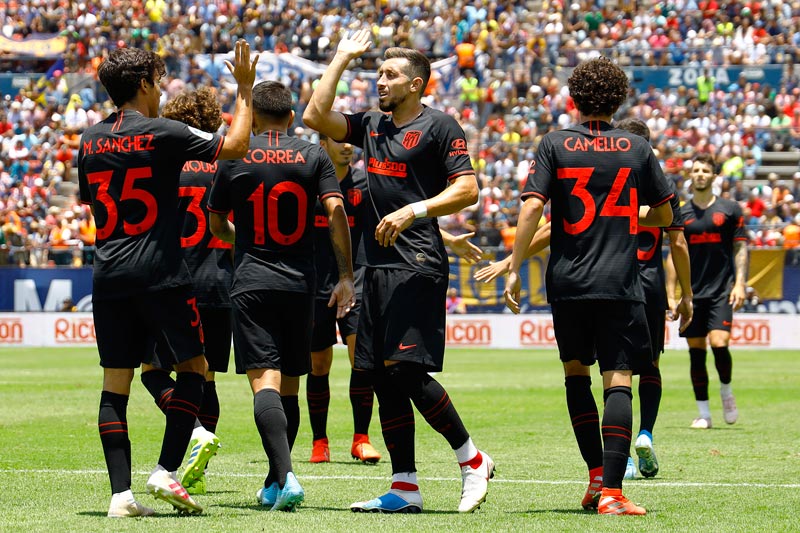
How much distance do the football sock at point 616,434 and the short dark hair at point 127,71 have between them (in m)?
3.06

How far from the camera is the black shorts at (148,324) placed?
7031 mm

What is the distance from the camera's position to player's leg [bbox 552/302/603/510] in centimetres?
738

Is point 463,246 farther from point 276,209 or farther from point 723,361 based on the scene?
point 723,361

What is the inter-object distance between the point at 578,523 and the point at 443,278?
5.12 feet

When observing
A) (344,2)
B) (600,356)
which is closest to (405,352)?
(600,356)

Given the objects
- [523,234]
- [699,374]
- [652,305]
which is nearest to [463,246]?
[523,234]

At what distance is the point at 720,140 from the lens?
3297cm

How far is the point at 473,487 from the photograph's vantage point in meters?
7.30

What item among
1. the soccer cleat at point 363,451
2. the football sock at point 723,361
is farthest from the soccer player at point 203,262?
the football sock at point 723,361

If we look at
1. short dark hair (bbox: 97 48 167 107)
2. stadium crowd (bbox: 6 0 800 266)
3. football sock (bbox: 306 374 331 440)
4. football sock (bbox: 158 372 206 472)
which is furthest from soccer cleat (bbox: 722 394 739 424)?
stadium crowd (bbox: 6 0 800 266)

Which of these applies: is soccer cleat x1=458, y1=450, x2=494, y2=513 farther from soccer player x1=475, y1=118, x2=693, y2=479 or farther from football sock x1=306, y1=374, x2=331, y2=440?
football sock x1=306, y1=374, x2=331, y2=440

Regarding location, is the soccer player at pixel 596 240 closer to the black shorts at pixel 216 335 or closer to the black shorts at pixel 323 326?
the black shorts at pixel 216 335

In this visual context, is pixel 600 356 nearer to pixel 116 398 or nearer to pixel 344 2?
pixel 116 398

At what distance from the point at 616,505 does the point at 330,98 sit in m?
2.70
